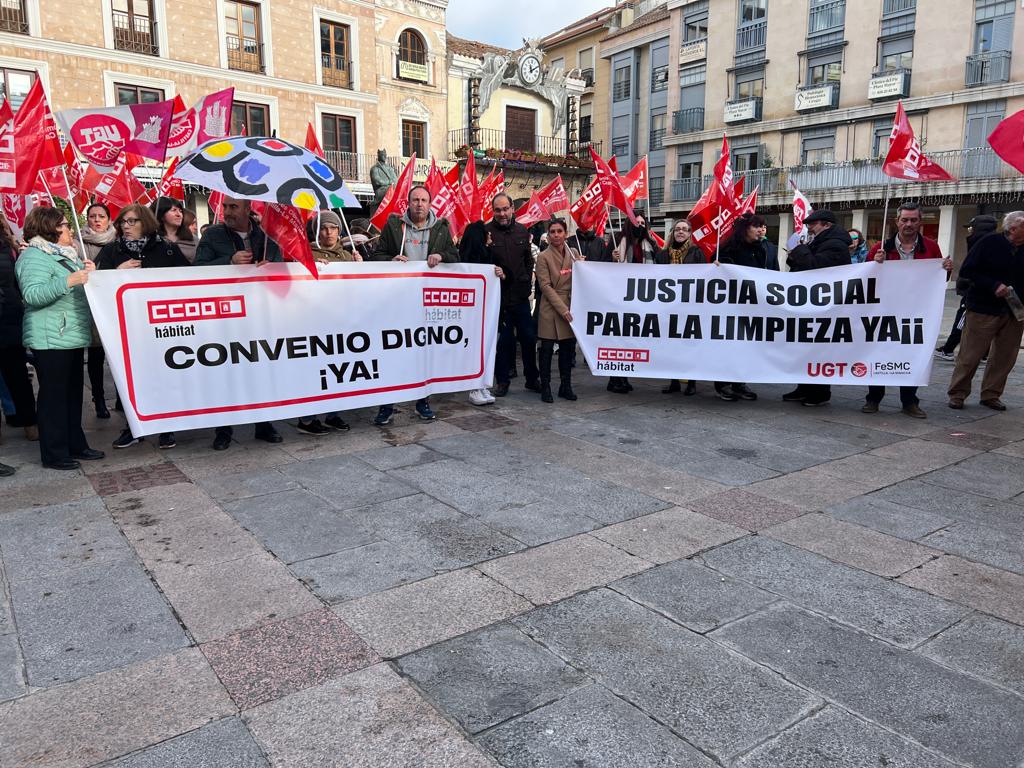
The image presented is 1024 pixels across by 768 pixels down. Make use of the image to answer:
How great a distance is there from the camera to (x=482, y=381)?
7465 millimetres

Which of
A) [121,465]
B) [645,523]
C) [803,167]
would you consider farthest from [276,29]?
[645,523]

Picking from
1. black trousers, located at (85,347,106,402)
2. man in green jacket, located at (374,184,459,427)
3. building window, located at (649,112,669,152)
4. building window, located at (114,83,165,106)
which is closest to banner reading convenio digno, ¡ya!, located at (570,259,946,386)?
man in green jacket, located at (374,184,459,427)

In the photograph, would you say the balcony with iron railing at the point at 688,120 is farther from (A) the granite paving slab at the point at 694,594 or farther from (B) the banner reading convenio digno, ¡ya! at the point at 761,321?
(A) the granite paving slab at the point at 694,594

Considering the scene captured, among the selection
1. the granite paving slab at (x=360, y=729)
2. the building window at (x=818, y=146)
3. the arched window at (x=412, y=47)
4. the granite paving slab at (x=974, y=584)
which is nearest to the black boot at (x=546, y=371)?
the granite paving slab at (x=974, y=584)

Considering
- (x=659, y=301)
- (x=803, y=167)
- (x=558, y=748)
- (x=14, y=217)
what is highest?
(x=803, y=167)

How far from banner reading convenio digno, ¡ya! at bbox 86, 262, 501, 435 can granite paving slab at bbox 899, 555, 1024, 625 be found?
4.31m

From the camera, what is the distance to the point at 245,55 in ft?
84.4

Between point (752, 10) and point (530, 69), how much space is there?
1097 centimetres

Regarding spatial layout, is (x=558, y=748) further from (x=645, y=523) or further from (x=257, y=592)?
(x=645, y=523)

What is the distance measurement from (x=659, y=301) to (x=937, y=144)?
93.7 feet

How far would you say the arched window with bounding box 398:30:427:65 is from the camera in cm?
2962

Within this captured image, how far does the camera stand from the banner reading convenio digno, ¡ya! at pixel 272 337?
5.54 meters

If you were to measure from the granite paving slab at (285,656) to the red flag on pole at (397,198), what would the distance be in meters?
6.36

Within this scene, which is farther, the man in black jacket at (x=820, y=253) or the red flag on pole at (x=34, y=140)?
the man in black jacket at (x=820, y=253)
